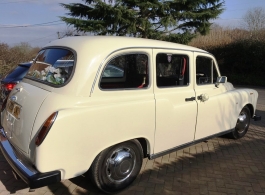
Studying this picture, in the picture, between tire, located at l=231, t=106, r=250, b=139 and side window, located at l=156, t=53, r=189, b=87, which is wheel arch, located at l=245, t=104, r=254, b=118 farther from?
side window, located at l=156, t=53, r=189, b=87

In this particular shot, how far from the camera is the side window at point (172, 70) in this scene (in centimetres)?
352

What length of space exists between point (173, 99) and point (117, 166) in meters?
1.23

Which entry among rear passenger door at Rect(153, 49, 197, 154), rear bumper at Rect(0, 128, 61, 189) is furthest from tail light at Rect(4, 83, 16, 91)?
rear passenger door at Rect(153, 49, 197, 154)

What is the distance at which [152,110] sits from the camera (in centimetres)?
327

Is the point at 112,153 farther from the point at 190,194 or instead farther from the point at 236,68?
the point at 236,68

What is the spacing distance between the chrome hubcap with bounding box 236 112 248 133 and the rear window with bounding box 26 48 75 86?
12.5 feet

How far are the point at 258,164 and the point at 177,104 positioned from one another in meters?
1.88

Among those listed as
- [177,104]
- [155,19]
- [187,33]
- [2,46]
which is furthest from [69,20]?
[177,104]

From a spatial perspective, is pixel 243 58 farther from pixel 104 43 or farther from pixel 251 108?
pixel 104 43

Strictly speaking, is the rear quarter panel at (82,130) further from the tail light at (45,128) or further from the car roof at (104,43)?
the car roof at (104,43)

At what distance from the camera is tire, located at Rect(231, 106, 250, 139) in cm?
523

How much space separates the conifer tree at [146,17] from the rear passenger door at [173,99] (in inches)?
451

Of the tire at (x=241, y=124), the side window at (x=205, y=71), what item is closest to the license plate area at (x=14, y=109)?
the side window at (x=205, y=71)

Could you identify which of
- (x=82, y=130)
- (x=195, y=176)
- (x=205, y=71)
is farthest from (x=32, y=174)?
(x=205, y=71)
